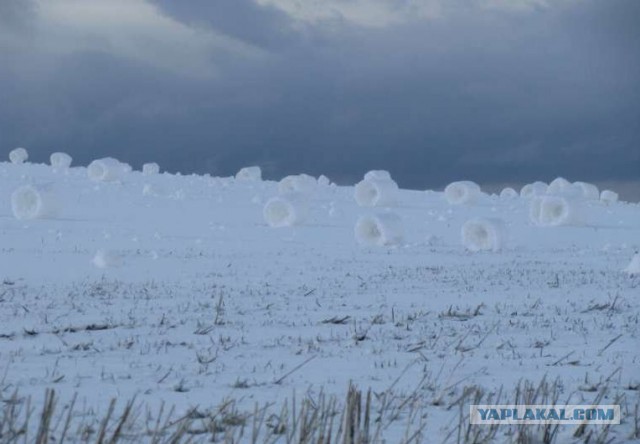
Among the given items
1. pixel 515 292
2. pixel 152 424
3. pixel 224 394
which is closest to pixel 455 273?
pixel 515 292

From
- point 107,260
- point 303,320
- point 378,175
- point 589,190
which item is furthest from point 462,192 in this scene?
point 303,320

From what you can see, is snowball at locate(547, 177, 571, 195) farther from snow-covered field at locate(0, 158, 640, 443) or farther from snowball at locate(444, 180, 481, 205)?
snow-covered field at locate(0, 158, 640, 443)

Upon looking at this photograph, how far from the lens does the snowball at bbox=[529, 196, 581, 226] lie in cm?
3306

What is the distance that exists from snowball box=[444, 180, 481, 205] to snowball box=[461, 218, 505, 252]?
14113 mm

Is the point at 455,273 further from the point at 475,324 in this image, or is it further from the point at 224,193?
the point at 224,193

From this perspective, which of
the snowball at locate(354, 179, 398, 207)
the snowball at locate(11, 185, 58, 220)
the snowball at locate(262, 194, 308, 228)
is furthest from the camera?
the snowball at locate(354, 179, 398, 207)

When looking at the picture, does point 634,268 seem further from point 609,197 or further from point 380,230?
point 609,197

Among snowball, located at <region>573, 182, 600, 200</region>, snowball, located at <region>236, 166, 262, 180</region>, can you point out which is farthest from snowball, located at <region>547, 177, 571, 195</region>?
snowball, located at <region>236, 166, 262, 180</region>

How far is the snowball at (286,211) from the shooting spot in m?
30.6

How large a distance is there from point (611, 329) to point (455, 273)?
7.52m

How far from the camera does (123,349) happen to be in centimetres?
1012

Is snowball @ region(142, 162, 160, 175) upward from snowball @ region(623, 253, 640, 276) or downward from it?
upward

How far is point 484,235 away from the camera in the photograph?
2623 centimetres

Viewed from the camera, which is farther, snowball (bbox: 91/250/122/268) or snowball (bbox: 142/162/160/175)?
snowball (bbox: 142/162/160/175)
